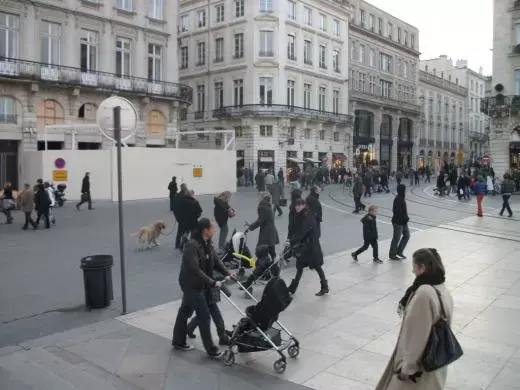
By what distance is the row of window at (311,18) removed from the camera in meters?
51.3

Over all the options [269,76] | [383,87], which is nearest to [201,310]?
[269,76]

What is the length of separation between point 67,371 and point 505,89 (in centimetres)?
4497

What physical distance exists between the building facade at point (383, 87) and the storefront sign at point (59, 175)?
3854 cm

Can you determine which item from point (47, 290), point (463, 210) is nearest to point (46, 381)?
point (47, 290)

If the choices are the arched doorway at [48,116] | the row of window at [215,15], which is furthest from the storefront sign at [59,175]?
the row of window at [215,15]

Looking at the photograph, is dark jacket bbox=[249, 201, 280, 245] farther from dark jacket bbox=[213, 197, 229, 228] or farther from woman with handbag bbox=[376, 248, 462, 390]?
woman with handbag bbox=[376, 248, 462, 390]

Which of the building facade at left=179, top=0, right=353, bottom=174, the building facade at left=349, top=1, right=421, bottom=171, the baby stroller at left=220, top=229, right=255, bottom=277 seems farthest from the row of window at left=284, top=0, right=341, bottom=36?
the baby stroller at left=220, top=229, right=255, bottom=277

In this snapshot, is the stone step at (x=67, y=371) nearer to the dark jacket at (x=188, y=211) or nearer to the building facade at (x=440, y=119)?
the dark jacket at (x=188, y=211)

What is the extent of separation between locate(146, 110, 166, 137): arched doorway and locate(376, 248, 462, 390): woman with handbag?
36.2 m

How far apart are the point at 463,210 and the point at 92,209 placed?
664 inches

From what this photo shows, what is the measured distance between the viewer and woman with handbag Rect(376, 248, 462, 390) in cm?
387

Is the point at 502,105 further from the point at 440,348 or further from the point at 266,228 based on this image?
the point at 440,348

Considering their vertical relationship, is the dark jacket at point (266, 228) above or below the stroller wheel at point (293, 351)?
above

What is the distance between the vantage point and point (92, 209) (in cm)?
2409
